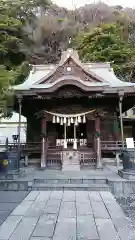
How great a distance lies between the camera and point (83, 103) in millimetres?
11523

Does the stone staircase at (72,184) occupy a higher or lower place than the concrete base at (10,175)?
lower

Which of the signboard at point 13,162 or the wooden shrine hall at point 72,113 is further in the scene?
the wooden shrine hall at point 72,113

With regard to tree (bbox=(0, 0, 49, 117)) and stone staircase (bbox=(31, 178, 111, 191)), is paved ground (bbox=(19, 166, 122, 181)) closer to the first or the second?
stone staircase (bbox=(31, 178, 111, 191))

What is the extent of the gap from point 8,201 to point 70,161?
5002 millimetres

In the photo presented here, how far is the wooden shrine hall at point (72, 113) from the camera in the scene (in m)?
10.3

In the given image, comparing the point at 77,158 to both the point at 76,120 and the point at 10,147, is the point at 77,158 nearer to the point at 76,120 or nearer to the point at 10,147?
the point at 76,120

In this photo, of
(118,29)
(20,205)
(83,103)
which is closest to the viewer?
(20,205)

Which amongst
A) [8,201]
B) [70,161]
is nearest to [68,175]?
[70,161]

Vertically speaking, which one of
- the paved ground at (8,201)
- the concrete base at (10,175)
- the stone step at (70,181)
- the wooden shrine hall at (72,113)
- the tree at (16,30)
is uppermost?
the tree at (16,30)

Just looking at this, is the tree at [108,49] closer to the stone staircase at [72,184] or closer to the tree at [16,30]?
the tree at [16,30]

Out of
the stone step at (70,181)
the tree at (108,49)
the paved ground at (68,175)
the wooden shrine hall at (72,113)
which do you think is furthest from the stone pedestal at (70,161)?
the tree at (108,49)

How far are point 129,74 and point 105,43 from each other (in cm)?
471

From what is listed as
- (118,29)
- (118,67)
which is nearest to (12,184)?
(118,67)

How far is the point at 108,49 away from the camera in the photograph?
74.1 ft
